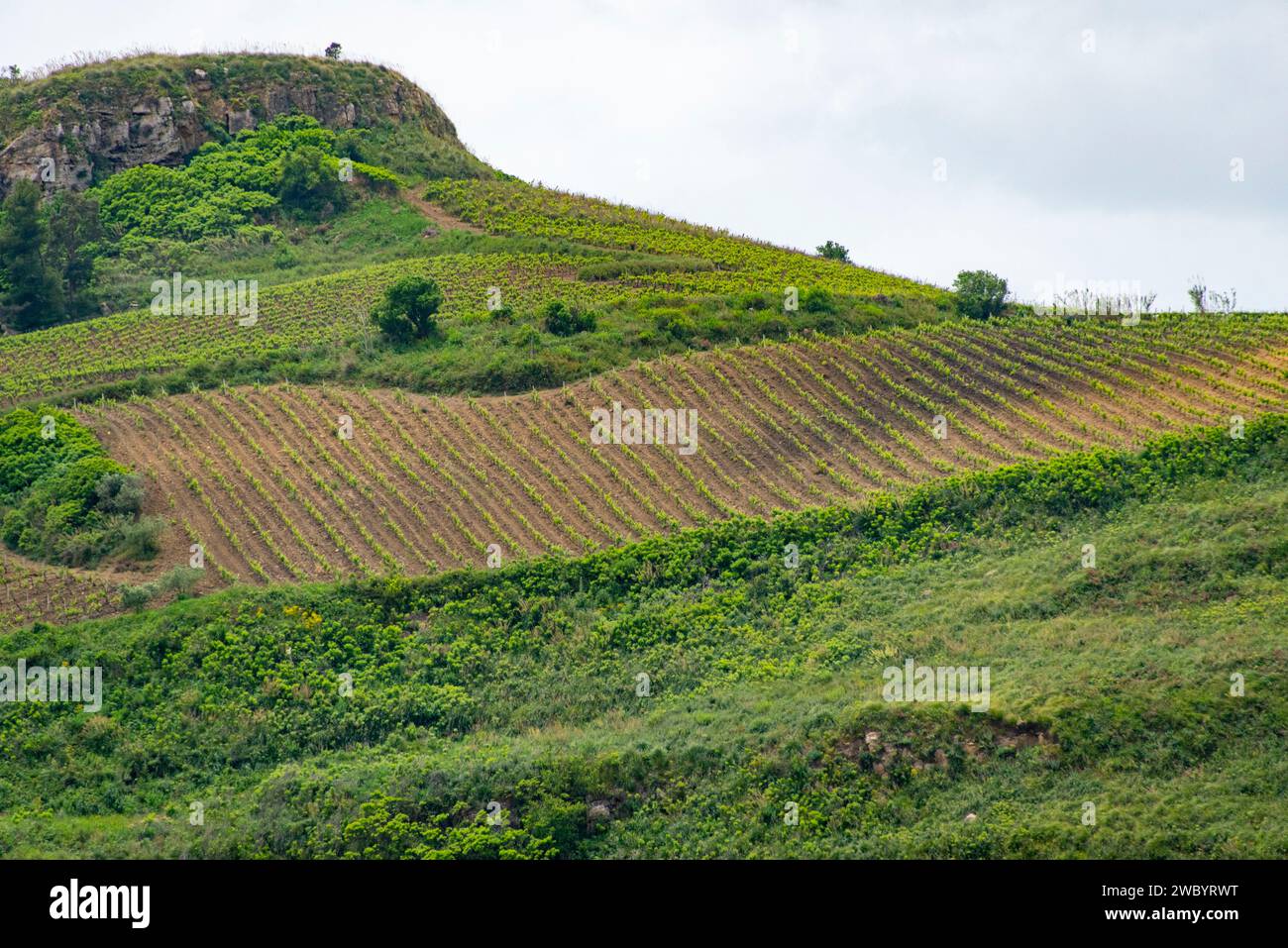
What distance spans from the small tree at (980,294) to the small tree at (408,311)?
18.2m

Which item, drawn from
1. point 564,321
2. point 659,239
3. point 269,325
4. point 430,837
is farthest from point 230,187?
point 430,837

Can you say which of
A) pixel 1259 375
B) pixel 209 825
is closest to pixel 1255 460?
pixel 1259 375

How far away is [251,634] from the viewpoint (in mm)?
32219

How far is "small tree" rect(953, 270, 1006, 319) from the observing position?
5116cm

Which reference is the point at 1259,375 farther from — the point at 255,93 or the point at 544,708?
the point at 255,93

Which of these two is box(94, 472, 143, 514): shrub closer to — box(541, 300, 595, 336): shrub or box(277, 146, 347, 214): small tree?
box(541, 300, 595, 336): shrub

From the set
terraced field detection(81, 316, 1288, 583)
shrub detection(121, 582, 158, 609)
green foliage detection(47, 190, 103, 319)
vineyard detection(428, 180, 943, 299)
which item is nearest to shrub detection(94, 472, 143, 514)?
terraced field detection(81, 316, 1288, 583)

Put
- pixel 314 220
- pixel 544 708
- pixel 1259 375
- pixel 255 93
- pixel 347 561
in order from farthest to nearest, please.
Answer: pixel 255 93 < pixel 314 220 < pixel 1259 375 < pixel 347 561 < pixel 544 708

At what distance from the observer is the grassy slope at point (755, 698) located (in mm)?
25531

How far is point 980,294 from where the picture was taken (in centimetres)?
5203

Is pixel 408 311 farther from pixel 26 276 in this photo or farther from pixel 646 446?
pixel 26 276

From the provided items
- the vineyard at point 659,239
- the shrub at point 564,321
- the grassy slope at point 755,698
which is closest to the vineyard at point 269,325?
the shrub at point 564,321

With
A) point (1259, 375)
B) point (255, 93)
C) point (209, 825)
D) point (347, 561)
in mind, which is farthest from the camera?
point (255, 93)
